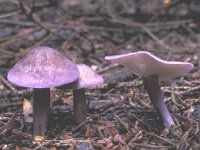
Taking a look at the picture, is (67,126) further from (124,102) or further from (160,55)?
(160,55)

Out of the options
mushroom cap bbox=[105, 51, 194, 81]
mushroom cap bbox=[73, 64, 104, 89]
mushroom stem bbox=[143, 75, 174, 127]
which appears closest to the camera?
mushroom cap bbox=[105, 51, 194, 81]

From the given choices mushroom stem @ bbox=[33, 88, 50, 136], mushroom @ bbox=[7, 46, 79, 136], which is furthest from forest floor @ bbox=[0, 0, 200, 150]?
mushroom @ bbox=[7, 46, 79, 136]

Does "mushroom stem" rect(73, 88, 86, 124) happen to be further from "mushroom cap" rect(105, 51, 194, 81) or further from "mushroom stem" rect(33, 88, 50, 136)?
"mushroom cap" rect(105, 51, 194, 81)

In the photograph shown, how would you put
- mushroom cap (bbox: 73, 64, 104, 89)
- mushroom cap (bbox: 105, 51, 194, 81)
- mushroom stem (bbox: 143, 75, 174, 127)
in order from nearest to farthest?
mushroom cap (bbox: 105, 51, 194, 81)
mushroom cap (bbox: 73, 64, 104, 89)
mushroom stem (bbox: 143, 75, 174, 127)

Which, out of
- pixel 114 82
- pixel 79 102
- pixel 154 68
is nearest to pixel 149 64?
pixel 154 68

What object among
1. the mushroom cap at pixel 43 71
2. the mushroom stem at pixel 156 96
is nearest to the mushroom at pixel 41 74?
the mushroom cap at pixel 43 71

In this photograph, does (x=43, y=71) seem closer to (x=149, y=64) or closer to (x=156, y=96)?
(x=149, y=64)
